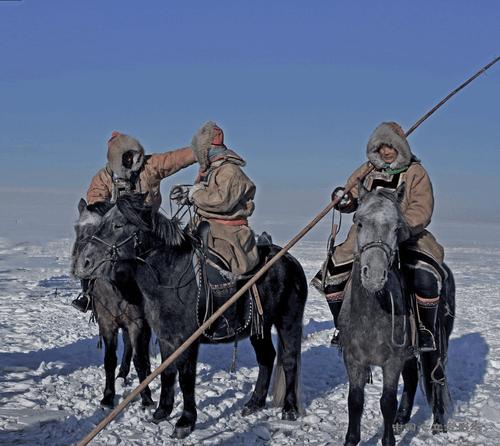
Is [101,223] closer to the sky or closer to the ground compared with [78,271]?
closer to the sky

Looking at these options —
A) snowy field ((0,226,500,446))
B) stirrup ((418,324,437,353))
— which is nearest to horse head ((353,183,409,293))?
stirrup ((418,324,437,353))

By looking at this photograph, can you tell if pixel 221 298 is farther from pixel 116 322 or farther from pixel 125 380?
pixel 125 380

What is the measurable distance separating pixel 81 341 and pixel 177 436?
14.5 feet

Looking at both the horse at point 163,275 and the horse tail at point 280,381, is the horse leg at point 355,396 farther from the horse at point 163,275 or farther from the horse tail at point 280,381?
the horse tail at point 280,381

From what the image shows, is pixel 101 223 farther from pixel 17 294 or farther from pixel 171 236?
pixel 17 294

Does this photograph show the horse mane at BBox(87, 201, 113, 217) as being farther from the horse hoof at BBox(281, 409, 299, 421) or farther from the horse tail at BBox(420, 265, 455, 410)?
the horse tail at BBox(420, 265, 455, 410)

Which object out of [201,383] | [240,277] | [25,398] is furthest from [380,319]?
[25,398]

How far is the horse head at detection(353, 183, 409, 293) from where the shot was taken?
470 centimetres

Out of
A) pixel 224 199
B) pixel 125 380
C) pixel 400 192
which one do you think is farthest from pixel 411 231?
pixel 125 380

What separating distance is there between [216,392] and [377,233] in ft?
12.1

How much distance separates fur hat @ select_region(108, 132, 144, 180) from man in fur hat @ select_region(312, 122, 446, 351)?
7.71ft

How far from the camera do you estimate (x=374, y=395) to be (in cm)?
759

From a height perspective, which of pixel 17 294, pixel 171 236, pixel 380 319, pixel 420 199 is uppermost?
pixel 420 199

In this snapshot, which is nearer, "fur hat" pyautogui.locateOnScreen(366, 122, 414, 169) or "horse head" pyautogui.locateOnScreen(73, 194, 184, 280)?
"horse head" pyautogui.locateOnScreen(73, 194, 184, 280)
